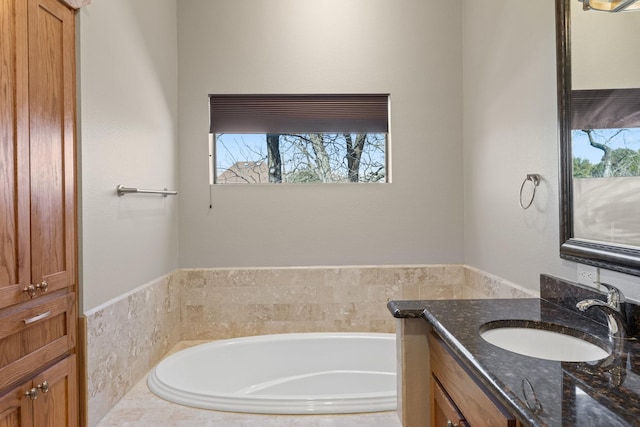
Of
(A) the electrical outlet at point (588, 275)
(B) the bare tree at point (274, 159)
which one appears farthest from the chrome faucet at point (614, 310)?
(B) the bare tree at point (274, 159)

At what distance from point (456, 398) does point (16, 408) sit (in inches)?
53.7

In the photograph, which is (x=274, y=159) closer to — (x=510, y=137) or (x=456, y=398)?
(x=510, y=137)

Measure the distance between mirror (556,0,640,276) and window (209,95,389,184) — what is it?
56.1 inches

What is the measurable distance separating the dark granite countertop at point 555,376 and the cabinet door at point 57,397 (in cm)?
135

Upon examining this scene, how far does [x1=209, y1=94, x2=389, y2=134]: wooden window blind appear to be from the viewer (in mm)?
2980

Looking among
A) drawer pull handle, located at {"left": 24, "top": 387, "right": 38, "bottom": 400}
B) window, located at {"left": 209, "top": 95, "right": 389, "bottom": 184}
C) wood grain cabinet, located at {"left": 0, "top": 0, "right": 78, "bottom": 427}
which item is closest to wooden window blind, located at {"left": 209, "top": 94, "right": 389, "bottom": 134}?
window, located at {"left": 209, "top": 95, "right": 389, "bottom": 184}

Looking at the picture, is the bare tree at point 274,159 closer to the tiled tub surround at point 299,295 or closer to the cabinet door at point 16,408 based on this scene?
the tiled tub surround at point 299,295

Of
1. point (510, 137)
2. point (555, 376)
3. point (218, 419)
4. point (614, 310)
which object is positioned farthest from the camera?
point (510, 137)

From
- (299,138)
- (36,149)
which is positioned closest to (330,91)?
(299,138)

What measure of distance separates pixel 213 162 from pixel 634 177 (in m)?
2.44

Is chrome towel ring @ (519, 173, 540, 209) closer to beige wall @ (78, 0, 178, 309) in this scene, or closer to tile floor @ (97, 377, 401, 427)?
tile floor @ (97, 377, 401, 427)

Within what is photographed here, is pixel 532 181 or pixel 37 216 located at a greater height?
pixel 532 181

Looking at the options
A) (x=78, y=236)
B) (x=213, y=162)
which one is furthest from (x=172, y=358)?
(x=213, y=162)

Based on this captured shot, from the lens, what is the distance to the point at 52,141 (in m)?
1.54
